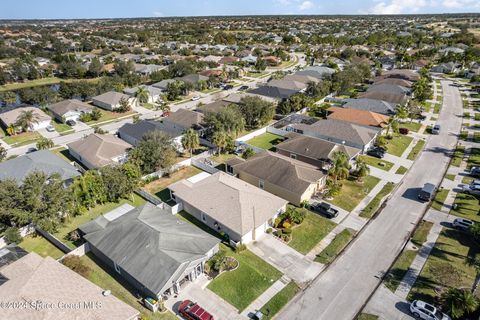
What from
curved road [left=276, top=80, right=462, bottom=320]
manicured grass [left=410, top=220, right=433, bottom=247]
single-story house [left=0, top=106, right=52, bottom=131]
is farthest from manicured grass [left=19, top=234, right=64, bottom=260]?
single-story house [left=0, top=106, right=52, bottom=131]

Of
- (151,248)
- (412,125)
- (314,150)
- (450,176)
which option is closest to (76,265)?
(151,248)

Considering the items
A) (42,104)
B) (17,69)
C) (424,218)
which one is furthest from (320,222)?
(17,69)

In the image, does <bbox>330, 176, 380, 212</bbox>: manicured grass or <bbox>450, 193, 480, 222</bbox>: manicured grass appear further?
<bbox>330, 176, 380, 212</bbox>: manicured grass

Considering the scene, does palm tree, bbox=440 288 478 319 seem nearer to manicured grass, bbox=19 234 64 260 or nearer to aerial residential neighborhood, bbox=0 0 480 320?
aerial residential neighborhood, bbox=0 0 480 320

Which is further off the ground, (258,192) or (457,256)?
(258,192)

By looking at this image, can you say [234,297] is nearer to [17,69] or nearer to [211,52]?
[17,69]

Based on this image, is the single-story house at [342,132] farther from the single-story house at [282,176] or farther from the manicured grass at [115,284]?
the manicured grass at [115,284]

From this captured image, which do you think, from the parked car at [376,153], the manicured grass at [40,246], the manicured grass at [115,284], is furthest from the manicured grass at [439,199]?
the manicured grass at [40,246]
